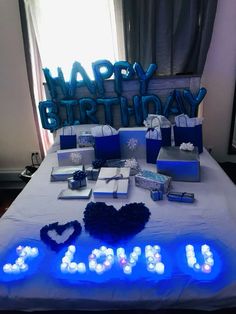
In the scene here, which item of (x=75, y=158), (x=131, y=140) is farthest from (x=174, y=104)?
(x=75, y=158)

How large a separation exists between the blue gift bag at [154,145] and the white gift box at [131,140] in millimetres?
107

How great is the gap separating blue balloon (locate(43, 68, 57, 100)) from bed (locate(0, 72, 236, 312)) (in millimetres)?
1282

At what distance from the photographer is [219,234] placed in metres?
1.07

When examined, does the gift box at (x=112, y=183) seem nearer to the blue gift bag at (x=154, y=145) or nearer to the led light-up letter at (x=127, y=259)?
the blue gift bag at (x=154, y=145)

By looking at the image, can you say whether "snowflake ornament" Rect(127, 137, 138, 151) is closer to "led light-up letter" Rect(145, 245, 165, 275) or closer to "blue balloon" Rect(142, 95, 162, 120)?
"blue balloon" Rect(142, 95, 162, 120)

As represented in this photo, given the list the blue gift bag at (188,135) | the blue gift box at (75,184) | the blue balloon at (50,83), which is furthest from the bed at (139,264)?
the blue balloon at (50,83)

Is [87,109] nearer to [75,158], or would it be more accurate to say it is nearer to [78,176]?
[75,158]

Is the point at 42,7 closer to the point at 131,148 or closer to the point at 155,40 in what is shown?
the point at 155,40

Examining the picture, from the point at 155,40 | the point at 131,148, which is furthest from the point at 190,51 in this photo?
the point at 131,148

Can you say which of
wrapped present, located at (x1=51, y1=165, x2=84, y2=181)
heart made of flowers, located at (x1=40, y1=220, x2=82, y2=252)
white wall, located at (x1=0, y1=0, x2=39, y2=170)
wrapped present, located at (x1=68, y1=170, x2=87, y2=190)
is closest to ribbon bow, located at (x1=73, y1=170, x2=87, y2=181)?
wrapped present, located at (x1=68, y1=170, x2=87, y2=190)

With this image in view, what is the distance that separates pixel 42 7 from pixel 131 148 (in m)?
1.54

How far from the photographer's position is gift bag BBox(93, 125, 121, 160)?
184 cm

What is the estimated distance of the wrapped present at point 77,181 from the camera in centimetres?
147

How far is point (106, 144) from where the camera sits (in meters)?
1.85
